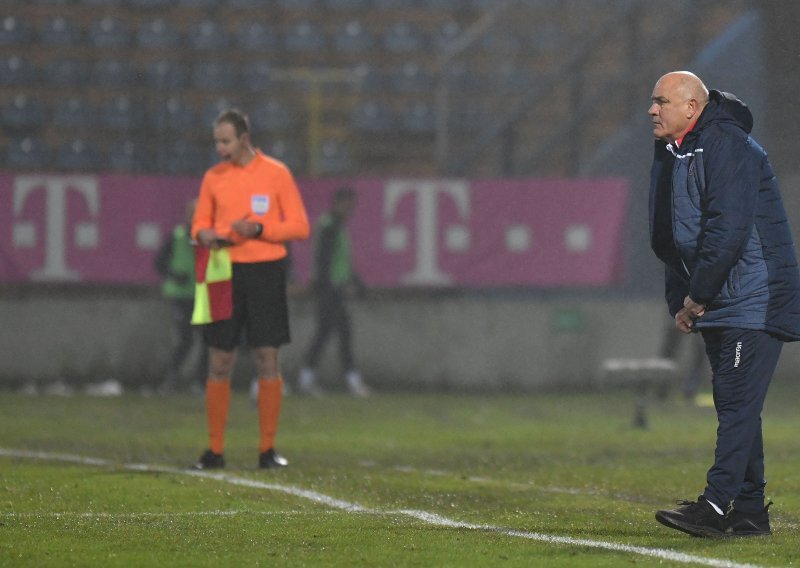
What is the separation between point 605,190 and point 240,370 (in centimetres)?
469

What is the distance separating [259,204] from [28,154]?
9.91m

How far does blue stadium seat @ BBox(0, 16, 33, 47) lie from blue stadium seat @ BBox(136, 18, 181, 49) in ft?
4.48

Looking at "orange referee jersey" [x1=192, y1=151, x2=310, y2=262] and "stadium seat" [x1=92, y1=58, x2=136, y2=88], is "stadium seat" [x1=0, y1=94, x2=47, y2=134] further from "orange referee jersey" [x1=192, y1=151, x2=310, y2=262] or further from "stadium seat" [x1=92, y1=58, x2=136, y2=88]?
"orange referee jersey" [x1=192, y1=151, x2=310, y2=262]

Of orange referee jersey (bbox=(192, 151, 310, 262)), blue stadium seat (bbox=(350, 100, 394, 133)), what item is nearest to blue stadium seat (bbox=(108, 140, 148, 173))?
blue stadium seat (bbox=(350, 100, 394, 133))

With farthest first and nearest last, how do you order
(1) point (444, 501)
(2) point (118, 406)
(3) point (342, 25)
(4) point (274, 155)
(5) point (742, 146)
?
(3) point (342, 25), (4) point (274, 155), (2) point (118, 406), (1) point (444, 501), (5) point (742, 146)

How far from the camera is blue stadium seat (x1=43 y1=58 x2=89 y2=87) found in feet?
70.1

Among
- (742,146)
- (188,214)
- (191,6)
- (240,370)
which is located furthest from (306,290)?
(742,146)

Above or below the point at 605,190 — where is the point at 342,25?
above

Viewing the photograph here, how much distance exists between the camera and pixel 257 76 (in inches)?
886

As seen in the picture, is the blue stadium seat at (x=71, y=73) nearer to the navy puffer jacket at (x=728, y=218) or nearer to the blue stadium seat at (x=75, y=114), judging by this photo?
the blue stadium seat at (x=75, y=114)

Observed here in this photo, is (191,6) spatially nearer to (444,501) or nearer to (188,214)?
(188,214)

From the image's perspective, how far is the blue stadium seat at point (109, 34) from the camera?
21688 mm

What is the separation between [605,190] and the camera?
20.3 metres

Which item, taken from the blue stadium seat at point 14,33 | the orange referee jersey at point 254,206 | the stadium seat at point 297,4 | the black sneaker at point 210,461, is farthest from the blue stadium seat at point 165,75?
the black sneaker at point 210,461
